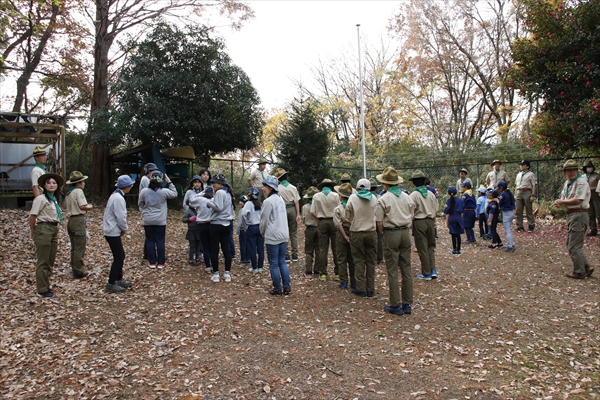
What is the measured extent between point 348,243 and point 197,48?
1059cm

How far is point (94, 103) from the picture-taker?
1681cm

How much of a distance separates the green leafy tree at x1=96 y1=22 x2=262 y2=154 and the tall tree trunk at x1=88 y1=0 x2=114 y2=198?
195 centimetres

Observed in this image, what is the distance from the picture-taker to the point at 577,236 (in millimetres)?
7926

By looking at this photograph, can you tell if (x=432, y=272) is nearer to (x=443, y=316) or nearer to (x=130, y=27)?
(x=443, y=316)

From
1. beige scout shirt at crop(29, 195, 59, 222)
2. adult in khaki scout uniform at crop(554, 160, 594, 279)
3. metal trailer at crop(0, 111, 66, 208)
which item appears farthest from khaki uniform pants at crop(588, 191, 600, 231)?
metal trailer at crop(0, 111, 66, 208)

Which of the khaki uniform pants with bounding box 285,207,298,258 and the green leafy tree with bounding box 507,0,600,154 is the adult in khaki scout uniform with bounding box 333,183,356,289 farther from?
the green leafy tree with bounding box 507,0,600,154

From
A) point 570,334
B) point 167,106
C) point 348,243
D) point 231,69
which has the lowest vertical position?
point 570,334

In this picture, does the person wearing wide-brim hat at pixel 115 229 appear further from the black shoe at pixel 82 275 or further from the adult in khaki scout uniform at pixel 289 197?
the adult in khaki scout uniform at pixel 289 197

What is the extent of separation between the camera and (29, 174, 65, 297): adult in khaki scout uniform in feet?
21.6

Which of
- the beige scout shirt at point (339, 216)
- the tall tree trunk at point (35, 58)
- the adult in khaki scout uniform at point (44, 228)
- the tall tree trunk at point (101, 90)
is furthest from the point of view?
the tall tree trunk at point (101, 90)

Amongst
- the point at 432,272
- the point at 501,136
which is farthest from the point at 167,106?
the point at 501,136

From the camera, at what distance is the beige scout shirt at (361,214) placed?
22.7 feet

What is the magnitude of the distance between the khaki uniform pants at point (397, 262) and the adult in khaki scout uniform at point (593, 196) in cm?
805

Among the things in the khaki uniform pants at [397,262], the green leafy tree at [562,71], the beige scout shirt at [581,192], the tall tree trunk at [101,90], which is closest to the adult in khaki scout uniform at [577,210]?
the beige scout shirt at [581,192]
